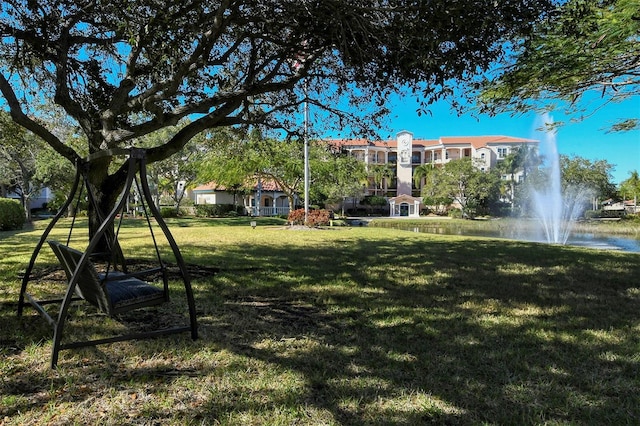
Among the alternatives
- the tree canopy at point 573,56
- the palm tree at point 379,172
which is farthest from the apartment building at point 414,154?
the tree canopy at point 573,56

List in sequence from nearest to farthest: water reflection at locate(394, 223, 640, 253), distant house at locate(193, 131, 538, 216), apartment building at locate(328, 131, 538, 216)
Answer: water reflection at locate(394, 223, 640, 253), distant house at locate(193, 131, 538, 216), apartment building at locate(328, 131, 538, 216)

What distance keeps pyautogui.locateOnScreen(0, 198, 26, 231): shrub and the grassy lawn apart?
13914 mm

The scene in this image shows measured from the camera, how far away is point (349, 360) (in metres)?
3.22

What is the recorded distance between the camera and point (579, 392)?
8.98 ft

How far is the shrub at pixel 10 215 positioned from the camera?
17.1 meters

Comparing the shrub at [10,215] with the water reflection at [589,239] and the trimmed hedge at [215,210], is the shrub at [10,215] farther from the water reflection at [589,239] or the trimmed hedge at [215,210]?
the water reflection at [589,239]

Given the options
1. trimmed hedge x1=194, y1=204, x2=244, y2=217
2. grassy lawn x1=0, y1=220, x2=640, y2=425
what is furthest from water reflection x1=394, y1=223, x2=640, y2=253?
trimmed hedge x1=194, y1=204, x2=244, y2=217

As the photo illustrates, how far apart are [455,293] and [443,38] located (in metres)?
3.24

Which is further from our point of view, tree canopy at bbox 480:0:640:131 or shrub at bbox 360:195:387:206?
shrub at bbox 360:195:387:206

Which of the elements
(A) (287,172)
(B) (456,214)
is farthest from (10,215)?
(B) (456,214)

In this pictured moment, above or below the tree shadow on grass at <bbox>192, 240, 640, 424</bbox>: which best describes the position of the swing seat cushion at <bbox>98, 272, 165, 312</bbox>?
above

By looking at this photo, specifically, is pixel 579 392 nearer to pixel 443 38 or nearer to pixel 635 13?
pixel 443 38

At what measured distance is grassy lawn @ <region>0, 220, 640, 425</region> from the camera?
2.46 metres

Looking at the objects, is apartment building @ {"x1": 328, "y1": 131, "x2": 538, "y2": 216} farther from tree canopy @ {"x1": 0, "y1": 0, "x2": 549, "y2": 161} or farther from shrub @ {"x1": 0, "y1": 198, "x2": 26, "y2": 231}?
tree canopy @ {"x1": 0, "y1": 0, "x2": 549, "y2": 161}
